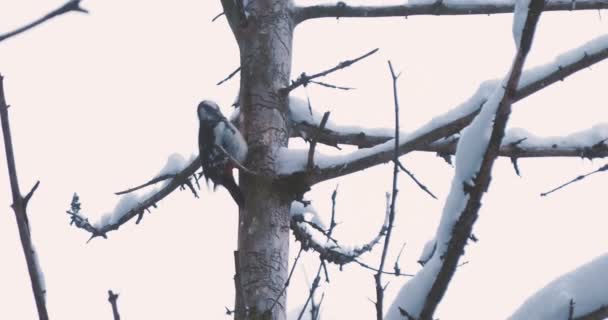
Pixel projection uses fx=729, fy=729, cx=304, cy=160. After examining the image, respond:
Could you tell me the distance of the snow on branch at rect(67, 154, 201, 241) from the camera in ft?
10.8

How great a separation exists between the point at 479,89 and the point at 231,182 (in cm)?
131

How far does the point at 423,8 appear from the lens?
3.42 m

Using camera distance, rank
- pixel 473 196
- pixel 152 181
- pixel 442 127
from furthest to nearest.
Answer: pixel 152 181
pixel 442 127
pixel 473 196

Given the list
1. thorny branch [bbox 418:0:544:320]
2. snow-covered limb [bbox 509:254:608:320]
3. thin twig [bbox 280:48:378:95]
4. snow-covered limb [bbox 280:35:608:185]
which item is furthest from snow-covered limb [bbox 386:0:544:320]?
thin twig [bbox 280:48:378:95]

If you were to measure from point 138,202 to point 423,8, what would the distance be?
1599mm

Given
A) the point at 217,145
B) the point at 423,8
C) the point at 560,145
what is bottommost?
the point at 560,145

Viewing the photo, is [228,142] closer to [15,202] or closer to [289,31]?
[289,31]

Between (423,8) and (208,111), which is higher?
(208,111)

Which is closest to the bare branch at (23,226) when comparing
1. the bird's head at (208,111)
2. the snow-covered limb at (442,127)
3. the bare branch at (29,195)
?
the bare branch at (29,195)

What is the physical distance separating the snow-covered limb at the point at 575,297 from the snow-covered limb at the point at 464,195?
29cm

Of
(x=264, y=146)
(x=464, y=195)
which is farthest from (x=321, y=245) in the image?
(x=464, y=195)

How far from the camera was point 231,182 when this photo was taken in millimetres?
3445

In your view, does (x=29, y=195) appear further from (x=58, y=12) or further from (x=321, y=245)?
(x=321, y=245)

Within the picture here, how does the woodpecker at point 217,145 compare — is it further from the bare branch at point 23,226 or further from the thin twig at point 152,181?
the bare branch at point 23,226
